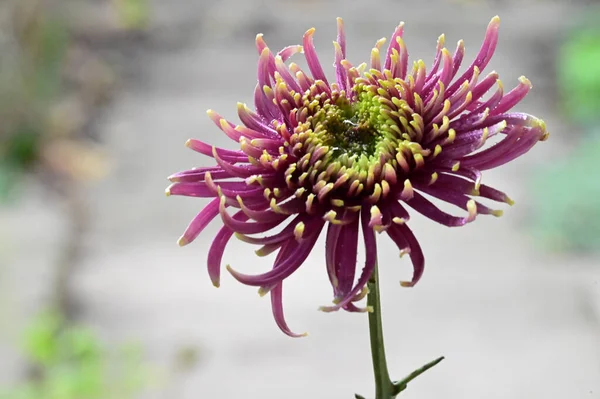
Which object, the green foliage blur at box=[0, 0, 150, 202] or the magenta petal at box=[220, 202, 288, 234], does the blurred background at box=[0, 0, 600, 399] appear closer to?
the green foliage blur at box=[0, 0, 150, 202]

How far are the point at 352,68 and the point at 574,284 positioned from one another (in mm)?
1338

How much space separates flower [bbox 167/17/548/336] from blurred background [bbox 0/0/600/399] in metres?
0.35

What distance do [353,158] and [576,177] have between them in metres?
1.43

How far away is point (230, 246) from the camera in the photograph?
1.67 meters

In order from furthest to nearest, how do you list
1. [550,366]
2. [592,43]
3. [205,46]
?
[205,46] < [592,43] < [550,366]

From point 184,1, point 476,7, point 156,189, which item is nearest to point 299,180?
point 156,189

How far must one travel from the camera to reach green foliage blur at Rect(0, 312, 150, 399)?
3.59ft

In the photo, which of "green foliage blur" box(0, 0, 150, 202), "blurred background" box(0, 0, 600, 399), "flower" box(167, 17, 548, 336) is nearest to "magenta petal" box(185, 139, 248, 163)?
"flower" box(167, 17, 548, 336)

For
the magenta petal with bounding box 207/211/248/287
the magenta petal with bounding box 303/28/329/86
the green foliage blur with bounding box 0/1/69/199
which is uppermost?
Answer: the green foliage blur with bounding box 0/1/69/199

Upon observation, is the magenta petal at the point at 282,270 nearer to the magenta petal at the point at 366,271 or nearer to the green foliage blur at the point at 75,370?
the magenta petal at the point at 366,271

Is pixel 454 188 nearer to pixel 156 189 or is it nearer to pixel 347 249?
pixel 347 249

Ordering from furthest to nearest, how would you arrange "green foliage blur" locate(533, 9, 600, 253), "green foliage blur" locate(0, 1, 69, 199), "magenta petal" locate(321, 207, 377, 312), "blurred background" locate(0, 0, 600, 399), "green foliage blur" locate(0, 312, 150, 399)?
1. "green foliage blur" locate(0, 1, 69, 199)
2. "green foliage blur" locate(533, 9, 600, 253)
3. "blurred background" locate(0, 0, 600, 399)
4. "green foliage blur" locate(0, 312, 150, 399)
5. "magenta petal" locate(321, 207, 377, 312)

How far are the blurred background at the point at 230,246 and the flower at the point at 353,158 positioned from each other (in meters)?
0.35

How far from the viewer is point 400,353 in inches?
54.0
